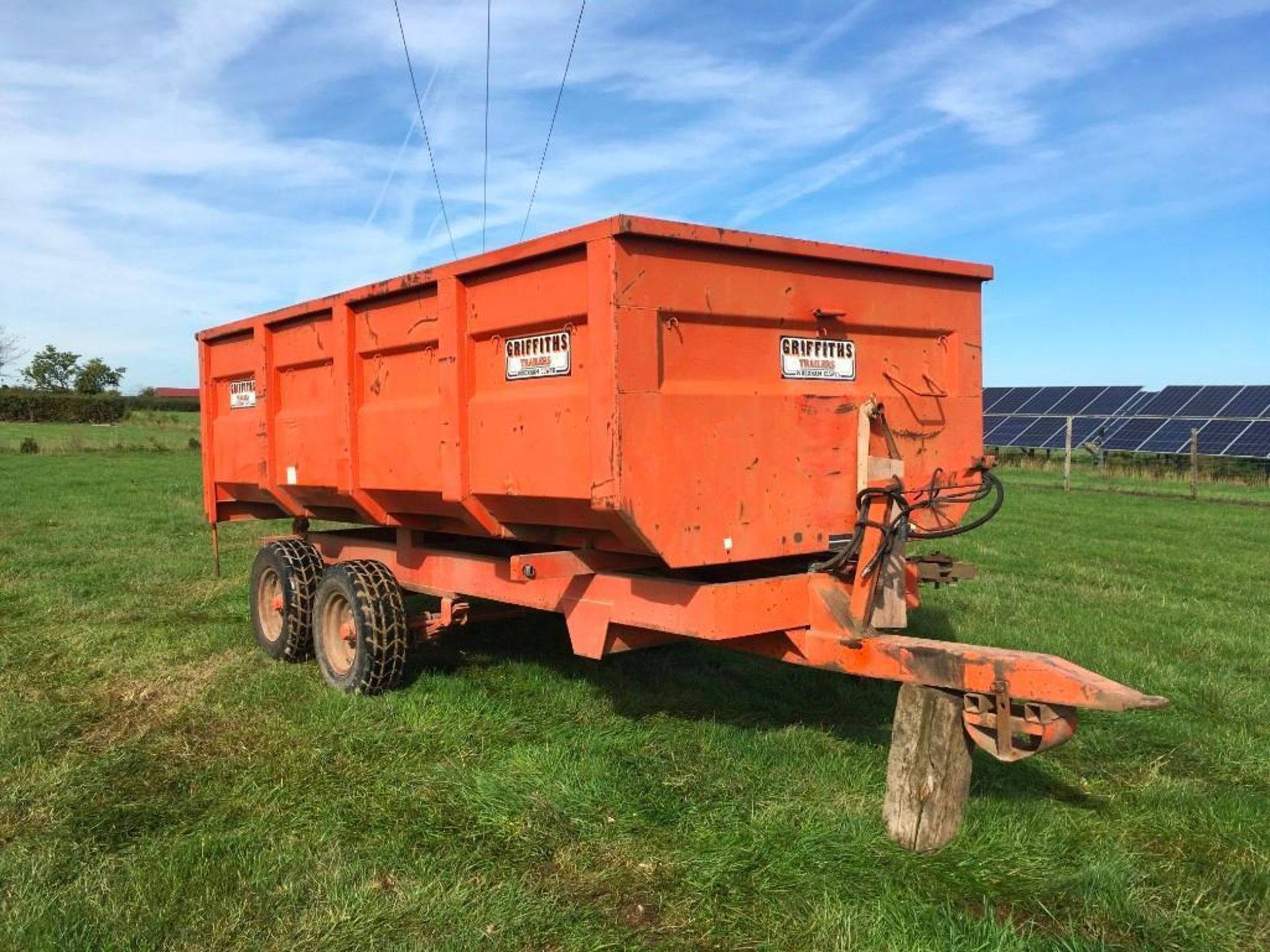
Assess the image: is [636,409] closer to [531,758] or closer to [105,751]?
[531,758]

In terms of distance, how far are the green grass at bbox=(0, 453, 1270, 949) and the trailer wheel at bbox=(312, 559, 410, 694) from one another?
146 mm

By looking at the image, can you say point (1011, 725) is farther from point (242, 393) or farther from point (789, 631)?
point (242, 393)

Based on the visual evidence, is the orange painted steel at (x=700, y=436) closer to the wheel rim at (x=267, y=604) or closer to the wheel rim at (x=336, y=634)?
the wheel rim at (x=336, y=634)

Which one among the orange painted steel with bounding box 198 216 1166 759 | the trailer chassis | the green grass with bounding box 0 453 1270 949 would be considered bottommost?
the green grass with bounding box 0 453 1270 949

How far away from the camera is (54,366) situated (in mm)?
78250

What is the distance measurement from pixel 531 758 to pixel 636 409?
5.41ft

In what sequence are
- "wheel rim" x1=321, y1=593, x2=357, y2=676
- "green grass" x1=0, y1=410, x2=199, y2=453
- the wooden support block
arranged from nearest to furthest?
the wooden support block, "wheel rim" x1=321, y1=593, x2=357, y2=676, "green grass" x1=0, y1=410, x2=199, y2=453

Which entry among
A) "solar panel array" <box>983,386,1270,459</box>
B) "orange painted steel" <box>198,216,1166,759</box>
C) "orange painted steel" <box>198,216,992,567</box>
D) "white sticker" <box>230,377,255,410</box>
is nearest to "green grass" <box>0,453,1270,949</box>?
"orange painted steel" <box>198,216,1166,759</box>

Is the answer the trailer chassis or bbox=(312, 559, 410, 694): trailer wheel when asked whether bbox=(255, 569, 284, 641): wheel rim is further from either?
the trailer chassis

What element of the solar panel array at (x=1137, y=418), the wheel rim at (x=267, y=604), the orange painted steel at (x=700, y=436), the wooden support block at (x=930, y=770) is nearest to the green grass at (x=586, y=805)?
the wooden support block at (x=930, y=770)

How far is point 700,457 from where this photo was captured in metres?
3.83

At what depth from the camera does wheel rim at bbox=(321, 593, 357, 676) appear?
5656 millimetres

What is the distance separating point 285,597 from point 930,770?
4.13 metres

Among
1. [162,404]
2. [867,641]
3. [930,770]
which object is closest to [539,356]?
[867,641]
